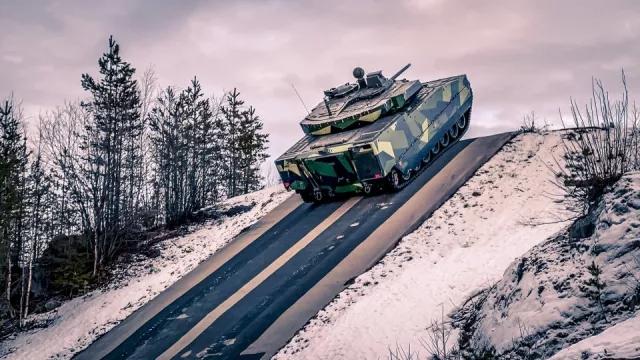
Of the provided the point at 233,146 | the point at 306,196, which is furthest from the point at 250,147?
the point at 306,196

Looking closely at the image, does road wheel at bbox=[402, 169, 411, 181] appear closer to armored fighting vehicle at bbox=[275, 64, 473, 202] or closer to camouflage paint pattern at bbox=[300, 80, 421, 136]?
armored fighting vehicle at bbox=[275, 64, 473, 202]

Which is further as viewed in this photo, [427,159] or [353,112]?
[427,159]

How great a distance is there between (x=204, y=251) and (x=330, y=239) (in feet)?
15.0

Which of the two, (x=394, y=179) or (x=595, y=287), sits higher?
(x=394, y=179)

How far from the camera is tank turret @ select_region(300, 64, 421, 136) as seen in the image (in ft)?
45.4

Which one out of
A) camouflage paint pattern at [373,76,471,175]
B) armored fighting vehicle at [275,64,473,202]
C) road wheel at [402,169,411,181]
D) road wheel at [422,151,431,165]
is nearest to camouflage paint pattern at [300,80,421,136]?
armored fighting vehicle at [275,64,473,202]

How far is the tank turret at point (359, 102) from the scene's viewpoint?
13.8 m

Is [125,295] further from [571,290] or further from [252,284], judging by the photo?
[571,290]

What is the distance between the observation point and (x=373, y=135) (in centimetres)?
1250

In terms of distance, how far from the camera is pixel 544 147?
13805mm

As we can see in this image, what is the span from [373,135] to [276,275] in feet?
14.0

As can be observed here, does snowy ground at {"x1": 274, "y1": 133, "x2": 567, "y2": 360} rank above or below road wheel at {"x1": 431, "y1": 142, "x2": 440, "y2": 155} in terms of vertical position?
below

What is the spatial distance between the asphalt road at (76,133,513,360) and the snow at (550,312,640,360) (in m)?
6.18

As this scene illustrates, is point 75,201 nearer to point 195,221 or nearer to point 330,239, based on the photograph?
point 195,221
